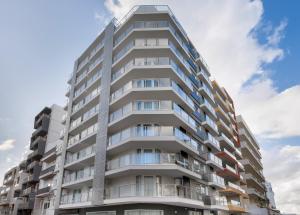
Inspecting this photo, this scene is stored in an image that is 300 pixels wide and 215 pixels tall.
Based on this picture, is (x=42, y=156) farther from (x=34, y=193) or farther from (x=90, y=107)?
(x=90, y=107)

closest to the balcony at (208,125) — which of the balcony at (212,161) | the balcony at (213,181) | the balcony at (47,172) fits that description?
the balcony at (212,161)

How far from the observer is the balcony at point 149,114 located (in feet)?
82.5

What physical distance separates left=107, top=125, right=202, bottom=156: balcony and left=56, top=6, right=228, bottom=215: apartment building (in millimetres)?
97

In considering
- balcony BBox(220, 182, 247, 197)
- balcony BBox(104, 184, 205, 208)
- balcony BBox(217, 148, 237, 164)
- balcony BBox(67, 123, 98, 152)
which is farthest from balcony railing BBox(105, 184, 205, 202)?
balcony BBox(217, 148, 237, 164)

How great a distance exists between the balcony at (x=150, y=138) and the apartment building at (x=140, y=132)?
97mm

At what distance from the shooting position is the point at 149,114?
81.9 feet

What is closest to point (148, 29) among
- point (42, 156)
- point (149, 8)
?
point (149, 8)

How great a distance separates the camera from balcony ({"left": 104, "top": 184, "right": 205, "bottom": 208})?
860 inches

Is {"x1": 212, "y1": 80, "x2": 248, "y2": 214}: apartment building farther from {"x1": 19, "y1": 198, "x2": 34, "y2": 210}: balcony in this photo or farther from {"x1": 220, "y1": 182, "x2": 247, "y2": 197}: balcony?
{"x1": 19, "y1": 198, "x2": 34, "y2": 210}: balcony

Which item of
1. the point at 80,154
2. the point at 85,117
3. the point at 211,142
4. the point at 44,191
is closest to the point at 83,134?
the point at 85,117

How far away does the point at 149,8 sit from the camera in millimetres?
32562

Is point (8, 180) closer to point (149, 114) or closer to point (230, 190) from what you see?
point (230, 190)

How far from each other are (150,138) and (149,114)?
8.08 feet

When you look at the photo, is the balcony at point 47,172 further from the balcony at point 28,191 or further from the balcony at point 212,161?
the balcony at point 212,161
